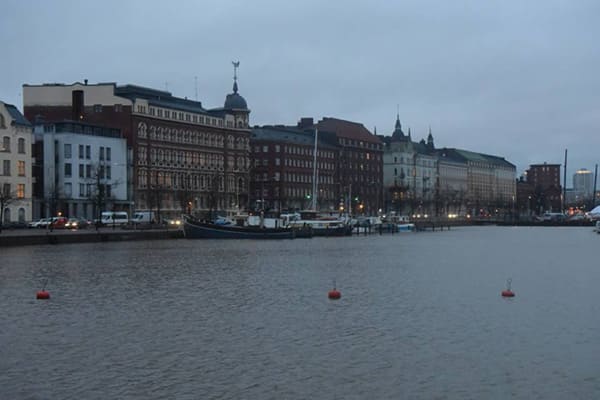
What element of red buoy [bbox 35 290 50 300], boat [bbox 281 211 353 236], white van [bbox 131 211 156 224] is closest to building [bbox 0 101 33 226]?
white van [bbox 131 211 156 224]

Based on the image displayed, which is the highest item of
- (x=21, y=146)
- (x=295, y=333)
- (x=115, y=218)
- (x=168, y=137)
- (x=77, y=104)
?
(x=77, y=104)

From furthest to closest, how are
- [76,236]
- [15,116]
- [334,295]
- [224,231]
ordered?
[224,231] < [15,116] < [76,236] < [334,295]

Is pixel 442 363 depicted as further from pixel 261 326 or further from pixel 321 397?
pixel 261 326

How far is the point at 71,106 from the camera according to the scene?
474 ft

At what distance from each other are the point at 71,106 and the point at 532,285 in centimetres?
10349

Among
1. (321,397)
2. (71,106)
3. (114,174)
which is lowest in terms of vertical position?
(321,397)

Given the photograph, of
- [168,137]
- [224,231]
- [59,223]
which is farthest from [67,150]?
[224,231]

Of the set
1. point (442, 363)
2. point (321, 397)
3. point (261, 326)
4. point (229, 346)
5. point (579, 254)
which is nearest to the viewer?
point (321, 397)

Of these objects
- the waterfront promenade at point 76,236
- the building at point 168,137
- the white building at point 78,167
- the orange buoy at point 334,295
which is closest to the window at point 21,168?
the white building at point 78,167

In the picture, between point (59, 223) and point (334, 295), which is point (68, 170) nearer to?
point (59, 223)

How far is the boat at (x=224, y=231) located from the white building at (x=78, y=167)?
52.8 ft

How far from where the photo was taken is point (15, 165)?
4688 inches

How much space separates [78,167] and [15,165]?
15.8m

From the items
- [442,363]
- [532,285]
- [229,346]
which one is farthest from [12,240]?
[442,363]
